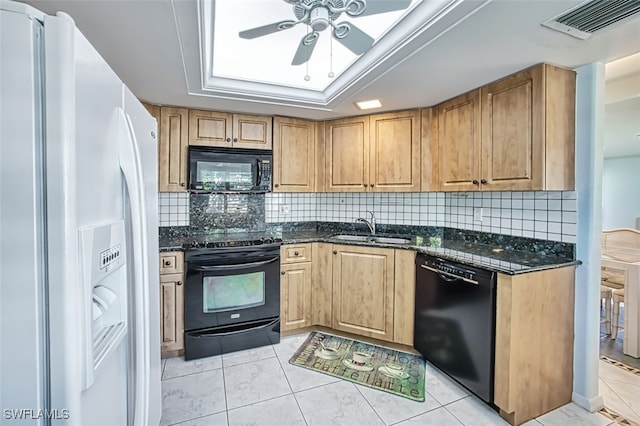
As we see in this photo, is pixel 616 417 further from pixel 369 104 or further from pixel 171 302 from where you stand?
pixel 171 302

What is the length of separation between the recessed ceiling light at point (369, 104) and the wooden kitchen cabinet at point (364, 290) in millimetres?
1275

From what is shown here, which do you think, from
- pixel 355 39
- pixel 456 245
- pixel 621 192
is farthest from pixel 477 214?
pixel 621 192

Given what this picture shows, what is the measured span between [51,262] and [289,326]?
98.5 inches

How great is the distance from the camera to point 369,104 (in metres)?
2.72

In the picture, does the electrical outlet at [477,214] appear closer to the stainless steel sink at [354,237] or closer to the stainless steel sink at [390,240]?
the stainless steel sink at [390,240]

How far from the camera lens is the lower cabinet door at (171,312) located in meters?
2.46

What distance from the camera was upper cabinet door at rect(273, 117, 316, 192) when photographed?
311cm

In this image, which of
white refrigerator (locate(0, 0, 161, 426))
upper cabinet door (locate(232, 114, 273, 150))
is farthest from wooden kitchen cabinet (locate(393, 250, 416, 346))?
white refrigerator (locate(0, 0, 161, 426))

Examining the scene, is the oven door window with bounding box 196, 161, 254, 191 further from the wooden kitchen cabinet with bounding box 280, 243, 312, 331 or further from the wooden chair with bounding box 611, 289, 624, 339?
the wooden chair with bounding box 611, 289, 624, 339

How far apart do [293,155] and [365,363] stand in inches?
80.4

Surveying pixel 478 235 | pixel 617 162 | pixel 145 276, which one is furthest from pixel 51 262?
pixel 617 162

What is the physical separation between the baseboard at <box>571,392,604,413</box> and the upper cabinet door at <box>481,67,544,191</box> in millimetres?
1395

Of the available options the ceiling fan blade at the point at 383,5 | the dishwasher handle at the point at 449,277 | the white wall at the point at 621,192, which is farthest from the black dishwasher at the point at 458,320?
the white wall at the point at 621,192

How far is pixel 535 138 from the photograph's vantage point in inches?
76.0
